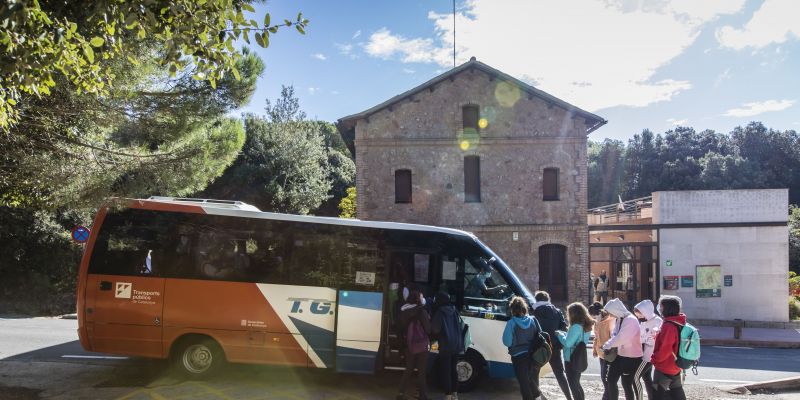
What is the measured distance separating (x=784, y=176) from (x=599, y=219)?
111ft

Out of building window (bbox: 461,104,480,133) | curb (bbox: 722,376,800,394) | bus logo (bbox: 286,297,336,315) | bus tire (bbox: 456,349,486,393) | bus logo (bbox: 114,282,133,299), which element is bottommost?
curb (bbox: 722,376,800,394)

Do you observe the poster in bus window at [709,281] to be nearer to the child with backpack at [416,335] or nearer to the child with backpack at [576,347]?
the child with backpack at [576,347]

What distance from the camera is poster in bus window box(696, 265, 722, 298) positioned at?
65.2 feet

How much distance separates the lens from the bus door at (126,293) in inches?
328

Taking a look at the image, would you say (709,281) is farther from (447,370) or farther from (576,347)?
(447,370)

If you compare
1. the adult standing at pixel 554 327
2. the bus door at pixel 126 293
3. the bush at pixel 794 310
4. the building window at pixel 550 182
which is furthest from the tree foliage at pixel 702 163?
the bus door at pixel 126 293

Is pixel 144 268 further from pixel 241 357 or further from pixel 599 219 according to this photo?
pixel 599 219

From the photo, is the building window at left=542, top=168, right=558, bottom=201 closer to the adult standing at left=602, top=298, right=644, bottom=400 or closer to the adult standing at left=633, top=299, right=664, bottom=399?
the adult standing at left=633, top=299, right=664, bottom=399

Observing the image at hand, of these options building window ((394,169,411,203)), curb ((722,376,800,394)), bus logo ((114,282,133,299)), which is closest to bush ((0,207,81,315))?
building window ((394,169,411,203))

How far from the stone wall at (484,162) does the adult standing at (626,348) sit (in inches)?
547

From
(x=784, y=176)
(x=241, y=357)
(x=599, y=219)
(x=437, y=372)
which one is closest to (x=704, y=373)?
(x=437, y=372)

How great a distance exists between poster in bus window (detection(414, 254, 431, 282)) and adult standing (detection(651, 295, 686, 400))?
3.48 meters

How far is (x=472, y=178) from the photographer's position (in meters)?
21.3

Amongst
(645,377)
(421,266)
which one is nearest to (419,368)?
(421,266)
